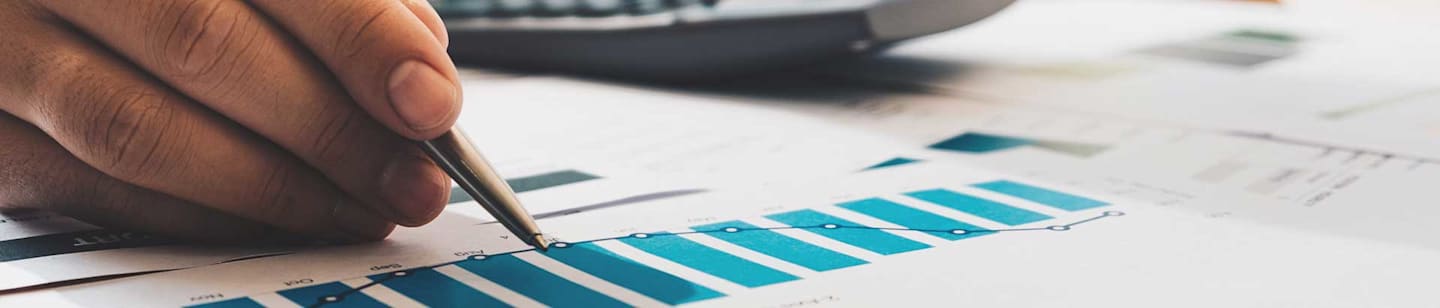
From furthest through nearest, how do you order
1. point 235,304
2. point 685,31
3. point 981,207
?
point 685,31
point 981,207
point 235,304

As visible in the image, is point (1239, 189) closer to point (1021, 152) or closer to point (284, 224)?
point (1021, 152)

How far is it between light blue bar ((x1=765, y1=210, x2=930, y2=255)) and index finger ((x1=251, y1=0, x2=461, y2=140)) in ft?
0.36

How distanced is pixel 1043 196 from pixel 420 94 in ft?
0.67

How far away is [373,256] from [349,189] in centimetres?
2

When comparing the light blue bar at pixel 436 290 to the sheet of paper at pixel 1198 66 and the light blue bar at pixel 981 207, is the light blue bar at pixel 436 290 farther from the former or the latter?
the sheet of paper at pixel 1198 66

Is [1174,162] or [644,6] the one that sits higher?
[644,6]

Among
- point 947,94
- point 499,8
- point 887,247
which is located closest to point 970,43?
point 947,94

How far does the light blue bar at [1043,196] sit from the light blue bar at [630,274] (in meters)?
0.14

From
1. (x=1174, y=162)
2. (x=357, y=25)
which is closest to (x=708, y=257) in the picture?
(x=357, y=25)

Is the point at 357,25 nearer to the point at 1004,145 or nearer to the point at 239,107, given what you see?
the point at 239,107

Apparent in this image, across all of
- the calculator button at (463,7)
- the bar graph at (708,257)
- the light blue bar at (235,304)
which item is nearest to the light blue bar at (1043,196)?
the bar graph at (708,257)

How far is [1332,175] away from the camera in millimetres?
471

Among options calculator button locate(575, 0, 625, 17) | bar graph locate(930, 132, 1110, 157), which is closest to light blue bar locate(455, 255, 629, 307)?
bar graph locate(930, 132, 1110, 157)

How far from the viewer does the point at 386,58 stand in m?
0.33
